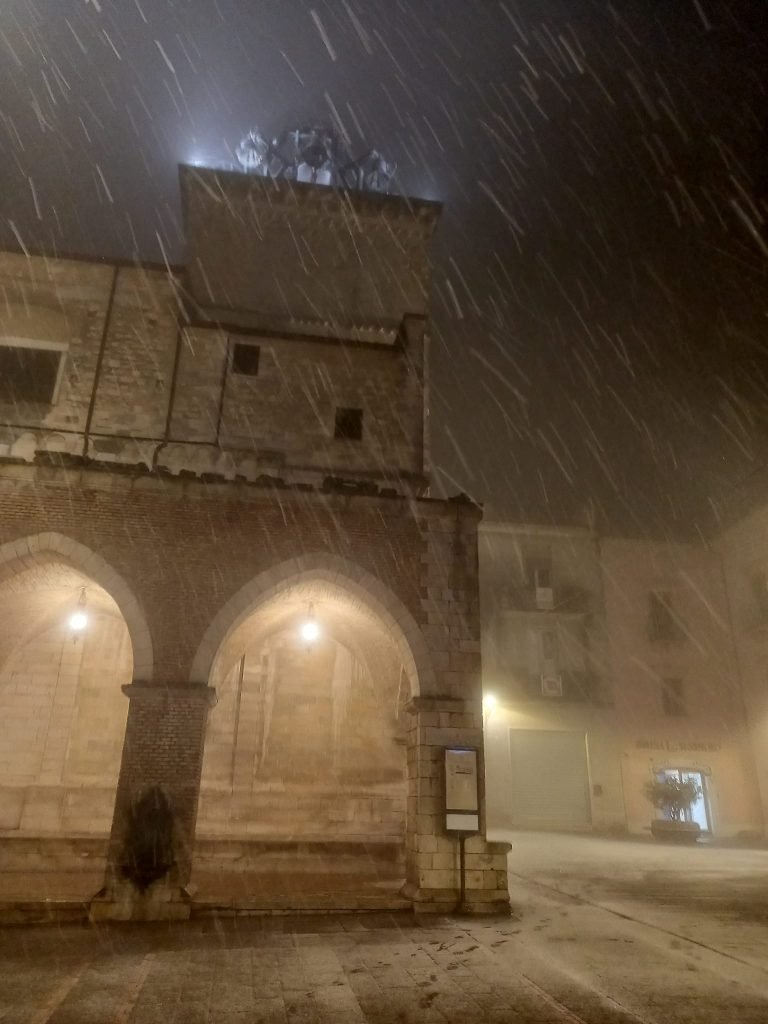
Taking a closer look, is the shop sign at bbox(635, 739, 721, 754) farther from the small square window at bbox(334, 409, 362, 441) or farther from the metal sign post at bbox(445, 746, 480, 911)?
the metal sign post at bbox(445, 746, 480, 911)

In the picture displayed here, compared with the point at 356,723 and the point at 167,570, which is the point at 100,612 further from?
the point at 356,723

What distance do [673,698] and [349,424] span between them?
1754cm

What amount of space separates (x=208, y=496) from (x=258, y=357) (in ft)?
20.5

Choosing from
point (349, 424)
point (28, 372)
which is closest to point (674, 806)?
point (349, 424)

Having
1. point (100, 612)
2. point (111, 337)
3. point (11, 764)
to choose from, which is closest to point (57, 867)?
point (11, 764)

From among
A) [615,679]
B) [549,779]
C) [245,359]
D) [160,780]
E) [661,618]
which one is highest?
[245,359]

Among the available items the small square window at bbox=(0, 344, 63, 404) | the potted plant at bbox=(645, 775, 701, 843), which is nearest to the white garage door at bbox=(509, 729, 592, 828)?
the potted plant at bbox=(645, 775, 701, 843)

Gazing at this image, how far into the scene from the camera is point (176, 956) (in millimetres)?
6711

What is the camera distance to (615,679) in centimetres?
2544

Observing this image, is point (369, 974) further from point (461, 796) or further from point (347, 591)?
point (347, 591)

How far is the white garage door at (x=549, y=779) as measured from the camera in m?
24.2

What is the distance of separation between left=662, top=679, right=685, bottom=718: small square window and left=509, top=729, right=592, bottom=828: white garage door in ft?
11.0

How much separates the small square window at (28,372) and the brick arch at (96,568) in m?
5.92

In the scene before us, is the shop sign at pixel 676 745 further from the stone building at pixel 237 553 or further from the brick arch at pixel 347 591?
the brick arch at pixel 347 591
